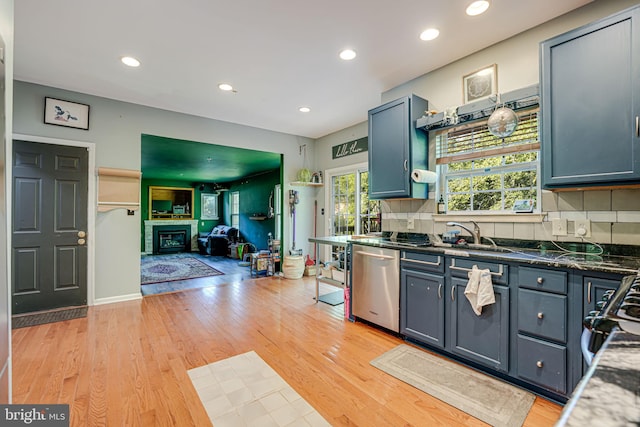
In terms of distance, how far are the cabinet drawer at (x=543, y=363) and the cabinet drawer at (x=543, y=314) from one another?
2.6 inches

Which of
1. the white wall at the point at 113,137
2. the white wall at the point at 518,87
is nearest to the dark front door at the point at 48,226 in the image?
the white wall at the point at 113,137

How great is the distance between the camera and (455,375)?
7.18ft

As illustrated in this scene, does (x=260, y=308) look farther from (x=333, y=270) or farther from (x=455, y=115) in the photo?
(x=455, y=115)

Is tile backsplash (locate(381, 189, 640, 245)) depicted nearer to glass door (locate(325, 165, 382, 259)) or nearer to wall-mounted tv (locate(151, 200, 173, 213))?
glass door (locate(325, 165, 382, 259))

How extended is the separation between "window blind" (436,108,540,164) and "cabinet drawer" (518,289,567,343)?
131cm

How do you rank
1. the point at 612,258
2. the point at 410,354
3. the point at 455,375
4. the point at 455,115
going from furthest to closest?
1. the point at 455,115
2. the point at 410,354
3. the point at 455,375
4. the point at 612,258

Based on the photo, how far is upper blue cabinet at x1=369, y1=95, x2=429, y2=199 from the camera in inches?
120

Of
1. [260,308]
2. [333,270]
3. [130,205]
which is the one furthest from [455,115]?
[130,205]

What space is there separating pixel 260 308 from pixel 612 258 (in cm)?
342

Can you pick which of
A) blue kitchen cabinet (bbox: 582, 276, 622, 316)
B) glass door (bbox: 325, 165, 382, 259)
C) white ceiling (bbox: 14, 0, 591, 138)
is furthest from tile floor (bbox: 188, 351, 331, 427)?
white ceiling (bbox: 14, 0, 591, 138)

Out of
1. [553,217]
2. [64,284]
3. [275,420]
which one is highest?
[553,217]

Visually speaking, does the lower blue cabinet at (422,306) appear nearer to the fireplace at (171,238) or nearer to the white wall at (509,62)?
the white wall at (509,62)

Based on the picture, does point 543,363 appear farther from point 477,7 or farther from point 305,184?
point 305,184

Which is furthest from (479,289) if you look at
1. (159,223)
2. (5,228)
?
(159,223)
